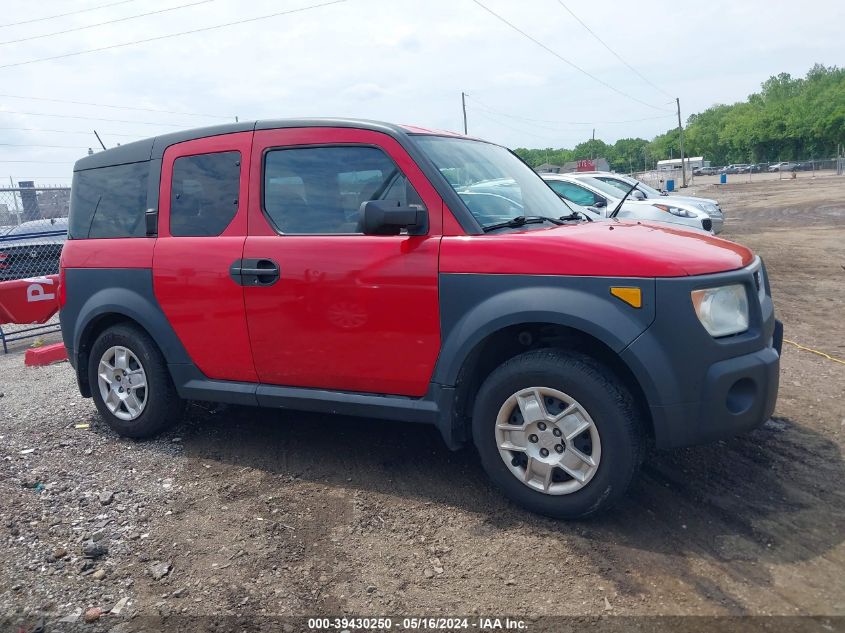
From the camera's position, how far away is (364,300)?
385 cm

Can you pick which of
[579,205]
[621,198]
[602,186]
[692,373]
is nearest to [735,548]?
[692,373]

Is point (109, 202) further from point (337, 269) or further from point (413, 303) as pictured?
point (413, 303)

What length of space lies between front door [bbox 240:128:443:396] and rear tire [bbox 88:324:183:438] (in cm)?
93

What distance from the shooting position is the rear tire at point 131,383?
4.82 metres

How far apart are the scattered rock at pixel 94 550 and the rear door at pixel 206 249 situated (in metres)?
1.29

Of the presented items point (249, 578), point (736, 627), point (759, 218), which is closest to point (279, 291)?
point (249, 578)

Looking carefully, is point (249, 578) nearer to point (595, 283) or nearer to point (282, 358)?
point (282, 358)

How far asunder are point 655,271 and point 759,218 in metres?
21.9

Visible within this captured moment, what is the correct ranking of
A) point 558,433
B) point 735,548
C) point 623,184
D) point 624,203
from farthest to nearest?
point 623,184, point 624,203, point 558,433, point 735,548

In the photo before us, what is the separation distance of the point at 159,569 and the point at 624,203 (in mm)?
10031

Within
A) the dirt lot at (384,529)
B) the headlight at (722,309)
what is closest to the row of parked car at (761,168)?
the dirt lot at (384,529)

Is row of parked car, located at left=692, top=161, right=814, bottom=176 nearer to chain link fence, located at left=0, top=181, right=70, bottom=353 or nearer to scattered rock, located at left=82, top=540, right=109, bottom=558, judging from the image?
chain link fence, located at left=0, top=181, right=70, bottom=353

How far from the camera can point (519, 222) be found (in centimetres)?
398

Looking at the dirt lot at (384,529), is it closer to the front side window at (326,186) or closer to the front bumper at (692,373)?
the front bumper at (692,373)
